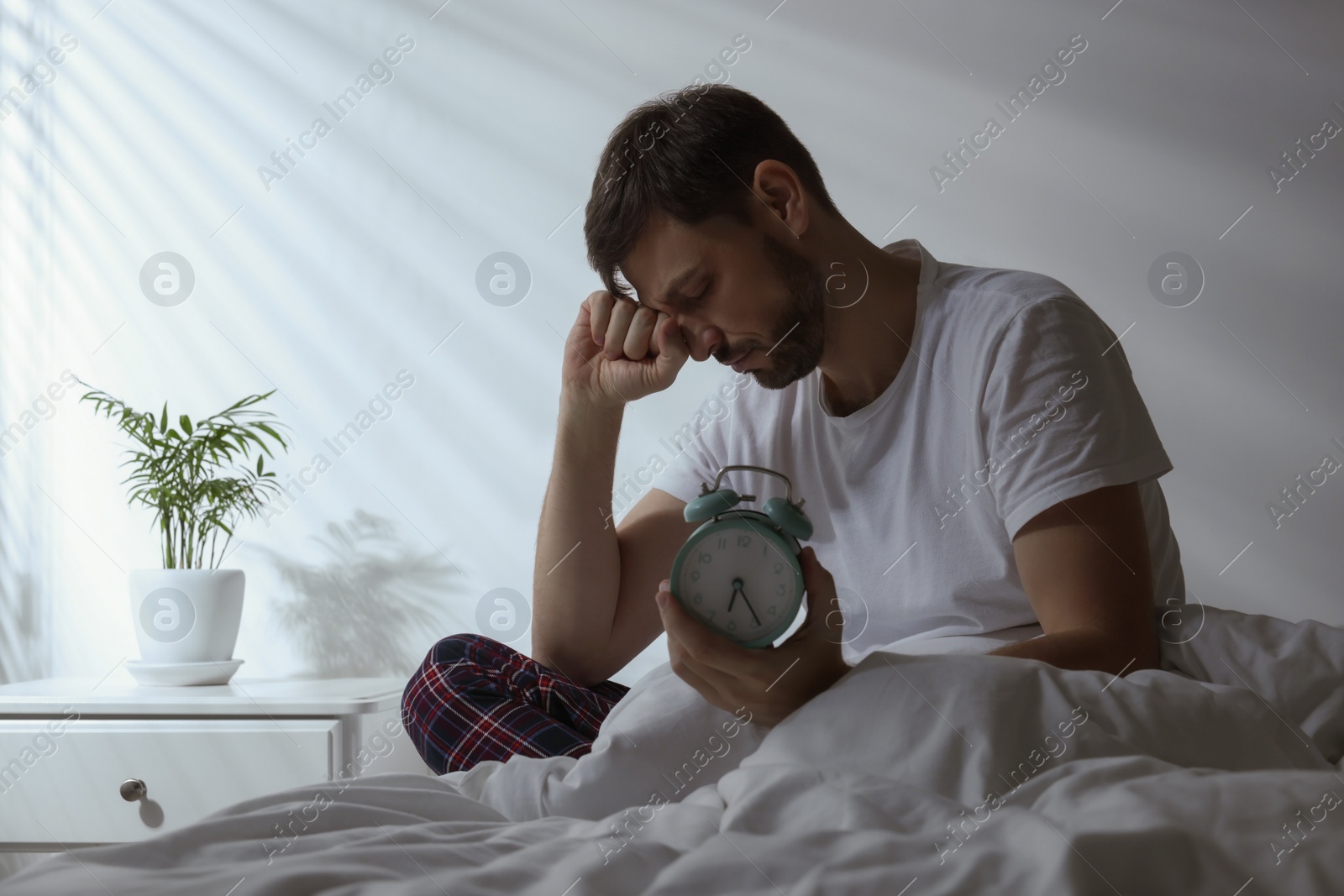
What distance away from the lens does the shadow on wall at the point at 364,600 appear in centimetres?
220

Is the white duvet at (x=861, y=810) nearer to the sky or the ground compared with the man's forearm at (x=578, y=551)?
nearer to the ground

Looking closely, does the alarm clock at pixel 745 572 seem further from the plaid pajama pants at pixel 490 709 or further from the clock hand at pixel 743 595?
the plaid pajama pants at pixel 490 709

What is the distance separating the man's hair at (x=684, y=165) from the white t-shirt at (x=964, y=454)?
0.85 ft

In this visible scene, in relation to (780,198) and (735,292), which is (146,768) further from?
(780,198)

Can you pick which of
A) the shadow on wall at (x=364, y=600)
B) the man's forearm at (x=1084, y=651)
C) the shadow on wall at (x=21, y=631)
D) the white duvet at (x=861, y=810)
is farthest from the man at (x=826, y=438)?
the shadow on wall at (x=21, y=631)

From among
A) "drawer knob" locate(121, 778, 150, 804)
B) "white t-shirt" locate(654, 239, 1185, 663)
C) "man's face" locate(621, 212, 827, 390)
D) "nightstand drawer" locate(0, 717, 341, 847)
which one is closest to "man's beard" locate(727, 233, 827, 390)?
"man's face" locate(621, 212, 827, 390)

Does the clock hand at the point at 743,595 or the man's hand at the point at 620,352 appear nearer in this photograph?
the clock hand at the point at 743,595

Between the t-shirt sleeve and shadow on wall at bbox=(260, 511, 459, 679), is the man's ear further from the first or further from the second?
shadow on wall at bbox=(260, 511, 459, 679)

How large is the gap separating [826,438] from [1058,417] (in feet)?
1.12

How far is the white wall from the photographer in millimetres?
1919

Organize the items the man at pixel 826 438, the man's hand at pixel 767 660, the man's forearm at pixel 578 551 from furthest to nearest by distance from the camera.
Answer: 1. the man's forearm at pixel 578 551
2. the man at pixel 826 438
3. the man's hand at pixel 767 660

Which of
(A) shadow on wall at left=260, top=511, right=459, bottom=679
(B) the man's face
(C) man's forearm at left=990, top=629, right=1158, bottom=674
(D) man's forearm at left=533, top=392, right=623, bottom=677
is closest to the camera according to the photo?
(C) man's forearm at left=990, top=629, right=1158, bottom=674

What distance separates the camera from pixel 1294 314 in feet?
6.24

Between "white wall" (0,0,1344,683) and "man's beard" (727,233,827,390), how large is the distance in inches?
31.9
